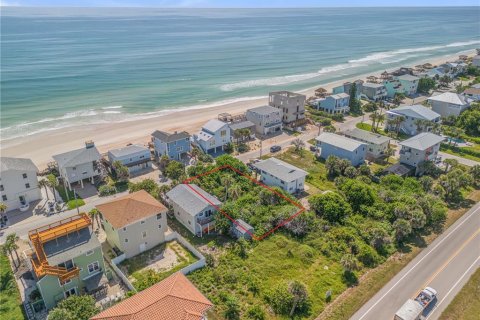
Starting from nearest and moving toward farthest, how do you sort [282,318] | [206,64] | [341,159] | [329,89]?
[282,318]
[341,159]
[329,89]
[206,64]

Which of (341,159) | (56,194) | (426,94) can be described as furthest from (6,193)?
(426,94)

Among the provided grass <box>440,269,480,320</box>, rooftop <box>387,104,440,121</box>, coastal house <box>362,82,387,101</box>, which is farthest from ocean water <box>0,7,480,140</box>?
grass <box>440,269,480,320</box>

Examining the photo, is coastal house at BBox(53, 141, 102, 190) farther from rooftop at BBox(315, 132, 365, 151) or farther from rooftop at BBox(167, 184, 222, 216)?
rooftop at BBox(315, 132, 365, 151)

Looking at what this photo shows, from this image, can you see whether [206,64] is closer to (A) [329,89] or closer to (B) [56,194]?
(A) [329,89]

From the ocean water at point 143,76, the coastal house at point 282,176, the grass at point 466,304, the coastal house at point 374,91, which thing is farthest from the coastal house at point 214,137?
the coastal house at point 374,91

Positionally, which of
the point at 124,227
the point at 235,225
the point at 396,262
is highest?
the point at 124,227

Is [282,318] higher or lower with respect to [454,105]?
lower

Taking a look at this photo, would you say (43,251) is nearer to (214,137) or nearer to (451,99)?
(214,137)
